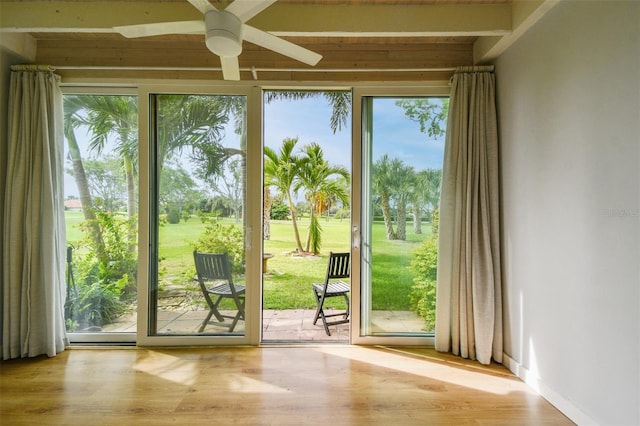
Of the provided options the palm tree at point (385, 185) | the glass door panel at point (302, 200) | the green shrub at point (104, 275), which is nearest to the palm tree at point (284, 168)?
the glass door panel at point (302, 200)

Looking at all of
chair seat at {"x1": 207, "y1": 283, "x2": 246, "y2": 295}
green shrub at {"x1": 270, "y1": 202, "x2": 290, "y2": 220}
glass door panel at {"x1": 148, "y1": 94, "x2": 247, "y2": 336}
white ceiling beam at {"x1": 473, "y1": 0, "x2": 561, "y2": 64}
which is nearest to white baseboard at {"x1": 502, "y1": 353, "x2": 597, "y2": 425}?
glass door panel at {"x1": 148, "y1": 94, "x2": 247, "y2": 336}

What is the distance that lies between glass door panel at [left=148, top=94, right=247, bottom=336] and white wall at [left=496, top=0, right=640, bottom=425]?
2.23 meters

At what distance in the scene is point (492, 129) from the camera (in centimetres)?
256

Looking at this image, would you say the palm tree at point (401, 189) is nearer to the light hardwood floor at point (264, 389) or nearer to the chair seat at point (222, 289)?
the light hardwood floor at point (264, 389)

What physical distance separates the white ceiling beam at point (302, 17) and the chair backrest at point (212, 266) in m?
1.88

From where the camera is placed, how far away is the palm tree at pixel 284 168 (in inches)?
211

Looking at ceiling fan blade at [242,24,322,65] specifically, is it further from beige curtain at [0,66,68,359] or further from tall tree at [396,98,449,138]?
beige curtain at [0,66,68,359]

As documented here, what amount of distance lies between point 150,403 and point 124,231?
1517 mm

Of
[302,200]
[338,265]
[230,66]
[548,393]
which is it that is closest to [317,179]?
[302,200]

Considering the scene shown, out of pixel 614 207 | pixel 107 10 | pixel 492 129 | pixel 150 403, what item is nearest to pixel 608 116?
pixel 614 207

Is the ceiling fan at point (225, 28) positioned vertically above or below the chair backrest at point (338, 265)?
above

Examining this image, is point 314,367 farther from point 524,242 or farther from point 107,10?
point 107,10

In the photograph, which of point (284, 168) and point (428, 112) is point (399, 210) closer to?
point (428, 112)

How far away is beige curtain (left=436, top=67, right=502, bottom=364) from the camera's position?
99.1 inches
